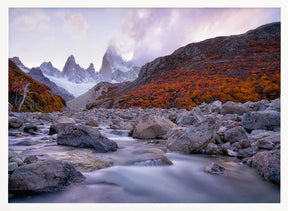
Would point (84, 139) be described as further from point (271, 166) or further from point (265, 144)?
point (265, 144)

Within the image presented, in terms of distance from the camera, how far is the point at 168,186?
2.62m

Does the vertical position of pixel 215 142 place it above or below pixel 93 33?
below

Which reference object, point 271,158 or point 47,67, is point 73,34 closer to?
point 271,158

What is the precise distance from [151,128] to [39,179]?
13.6 ft

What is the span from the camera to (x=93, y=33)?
416cm

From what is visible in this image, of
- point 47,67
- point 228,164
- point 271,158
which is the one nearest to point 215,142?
point 228,164

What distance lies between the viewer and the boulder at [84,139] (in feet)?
13.7

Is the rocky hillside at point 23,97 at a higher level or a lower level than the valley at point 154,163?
higher

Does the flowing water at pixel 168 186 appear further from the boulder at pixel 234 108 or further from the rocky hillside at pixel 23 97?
the rocky hillside at pixel 23 97

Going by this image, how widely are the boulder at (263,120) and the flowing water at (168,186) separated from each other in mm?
1939

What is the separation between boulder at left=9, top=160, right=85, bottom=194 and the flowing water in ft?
0.26

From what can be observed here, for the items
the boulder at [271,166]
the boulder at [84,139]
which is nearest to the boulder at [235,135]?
the boulder at [271,166]

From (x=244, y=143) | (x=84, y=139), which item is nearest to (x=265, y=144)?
(x=244, y=143)

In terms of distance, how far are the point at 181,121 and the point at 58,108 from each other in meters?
20.7
